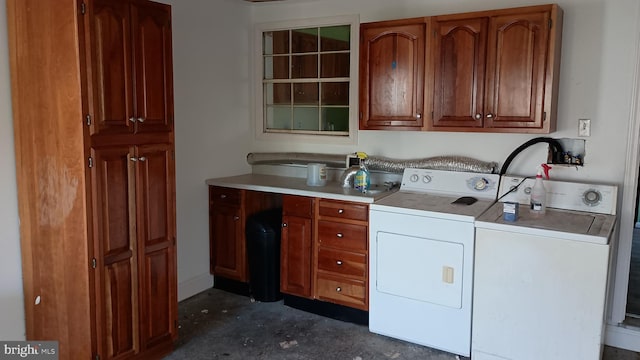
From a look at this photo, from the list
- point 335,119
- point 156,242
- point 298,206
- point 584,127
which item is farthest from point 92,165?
point 584,127

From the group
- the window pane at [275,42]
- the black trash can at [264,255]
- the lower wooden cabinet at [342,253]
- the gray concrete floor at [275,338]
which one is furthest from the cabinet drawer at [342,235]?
the window pane at [275,42]

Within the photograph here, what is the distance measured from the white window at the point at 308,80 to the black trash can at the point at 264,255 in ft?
2.85

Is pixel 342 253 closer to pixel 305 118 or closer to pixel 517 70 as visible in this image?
pixel 305 118

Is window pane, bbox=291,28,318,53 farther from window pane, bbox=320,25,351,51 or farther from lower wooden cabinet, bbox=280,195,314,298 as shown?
lower wooden cabinet, bbox=280,195,314,298

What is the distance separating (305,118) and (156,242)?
6.24ft

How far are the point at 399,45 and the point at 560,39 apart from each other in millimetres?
985

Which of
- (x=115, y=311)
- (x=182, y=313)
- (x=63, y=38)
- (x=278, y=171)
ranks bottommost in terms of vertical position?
(x=182, y=313)

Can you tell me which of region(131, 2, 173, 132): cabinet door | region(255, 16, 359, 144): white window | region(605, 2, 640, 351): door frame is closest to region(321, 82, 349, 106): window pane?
region(255, 16, 359, 144): white window

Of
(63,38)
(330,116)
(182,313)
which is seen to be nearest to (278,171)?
(330,116)

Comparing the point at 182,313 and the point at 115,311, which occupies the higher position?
the point at 115,311

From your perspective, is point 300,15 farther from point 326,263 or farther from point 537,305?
point 537,305

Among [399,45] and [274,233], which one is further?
[274,233]

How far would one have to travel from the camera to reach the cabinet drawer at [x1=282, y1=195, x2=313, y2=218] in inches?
141

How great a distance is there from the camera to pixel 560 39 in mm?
3088
